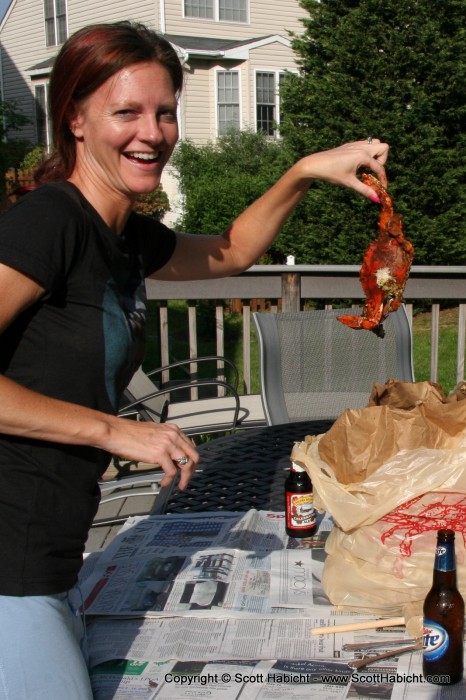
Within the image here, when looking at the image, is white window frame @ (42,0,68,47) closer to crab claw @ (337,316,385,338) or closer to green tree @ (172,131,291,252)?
green tree @ (172,131,291,252)

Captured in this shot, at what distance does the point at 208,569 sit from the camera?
191 centimetres

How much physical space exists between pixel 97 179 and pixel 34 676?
1.03 meters

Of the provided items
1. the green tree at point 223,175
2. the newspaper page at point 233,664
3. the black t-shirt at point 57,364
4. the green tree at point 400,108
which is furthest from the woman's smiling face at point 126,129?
the green tree at point 223,175

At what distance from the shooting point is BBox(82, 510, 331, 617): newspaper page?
1.73 m

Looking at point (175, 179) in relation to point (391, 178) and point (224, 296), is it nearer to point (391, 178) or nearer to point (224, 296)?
point (391, 178)

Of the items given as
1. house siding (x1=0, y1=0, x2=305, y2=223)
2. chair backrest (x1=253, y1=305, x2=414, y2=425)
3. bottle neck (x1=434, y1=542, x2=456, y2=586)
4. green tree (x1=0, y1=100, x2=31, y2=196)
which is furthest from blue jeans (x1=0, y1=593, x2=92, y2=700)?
house siding (x1=0, y1=0, x2=305, y2=223)

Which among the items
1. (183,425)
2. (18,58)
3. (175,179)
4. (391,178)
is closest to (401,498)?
(183,425)

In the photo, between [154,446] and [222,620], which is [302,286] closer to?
[222,620]

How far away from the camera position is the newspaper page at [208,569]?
68.2 inches

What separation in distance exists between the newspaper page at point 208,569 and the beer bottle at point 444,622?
11.6 inches

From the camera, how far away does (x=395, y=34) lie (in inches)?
403

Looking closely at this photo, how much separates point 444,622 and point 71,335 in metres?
0.91

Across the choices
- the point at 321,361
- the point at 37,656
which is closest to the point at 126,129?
the point at 37,656

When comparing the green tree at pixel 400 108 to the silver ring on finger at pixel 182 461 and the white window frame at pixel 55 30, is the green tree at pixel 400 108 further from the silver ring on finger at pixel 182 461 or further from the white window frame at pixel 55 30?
the white window frame at pixel 55 30
